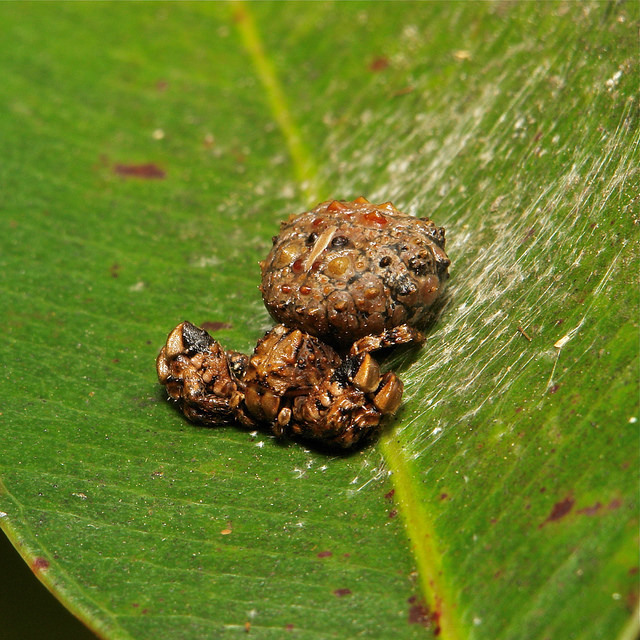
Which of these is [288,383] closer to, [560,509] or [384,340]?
[384,340]

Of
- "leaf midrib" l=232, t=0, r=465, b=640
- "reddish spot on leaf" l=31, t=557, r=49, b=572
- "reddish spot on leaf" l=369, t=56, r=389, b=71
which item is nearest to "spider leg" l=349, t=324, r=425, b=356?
"leaf midrib" l=232, t=0, r=465, b=640

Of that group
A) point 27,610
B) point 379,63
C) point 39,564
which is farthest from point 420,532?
point 379,63

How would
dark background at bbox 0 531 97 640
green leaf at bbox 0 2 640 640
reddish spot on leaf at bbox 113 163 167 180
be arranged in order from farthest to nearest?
1. reddish spot on leaf at bbox 113 163 167 180
2. dark background at bbox 0 531 97 640
3. green leaf at bbox 0 2 640 640

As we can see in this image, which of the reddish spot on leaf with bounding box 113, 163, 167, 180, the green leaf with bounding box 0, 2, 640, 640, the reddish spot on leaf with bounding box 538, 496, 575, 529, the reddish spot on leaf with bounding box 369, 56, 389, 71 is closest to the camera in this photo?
the reddish spot on leaf with bounding box 538, 496, 575, 529

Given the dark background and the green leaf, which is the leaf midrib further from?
the dark background

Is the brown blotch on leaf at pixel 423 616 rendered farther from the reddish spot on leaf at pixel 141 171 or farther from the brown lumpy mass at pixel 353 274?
the reddish spot on leaf at pixel 141 171

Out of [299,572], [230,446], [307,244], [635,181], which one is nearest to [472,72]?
[635,181]
